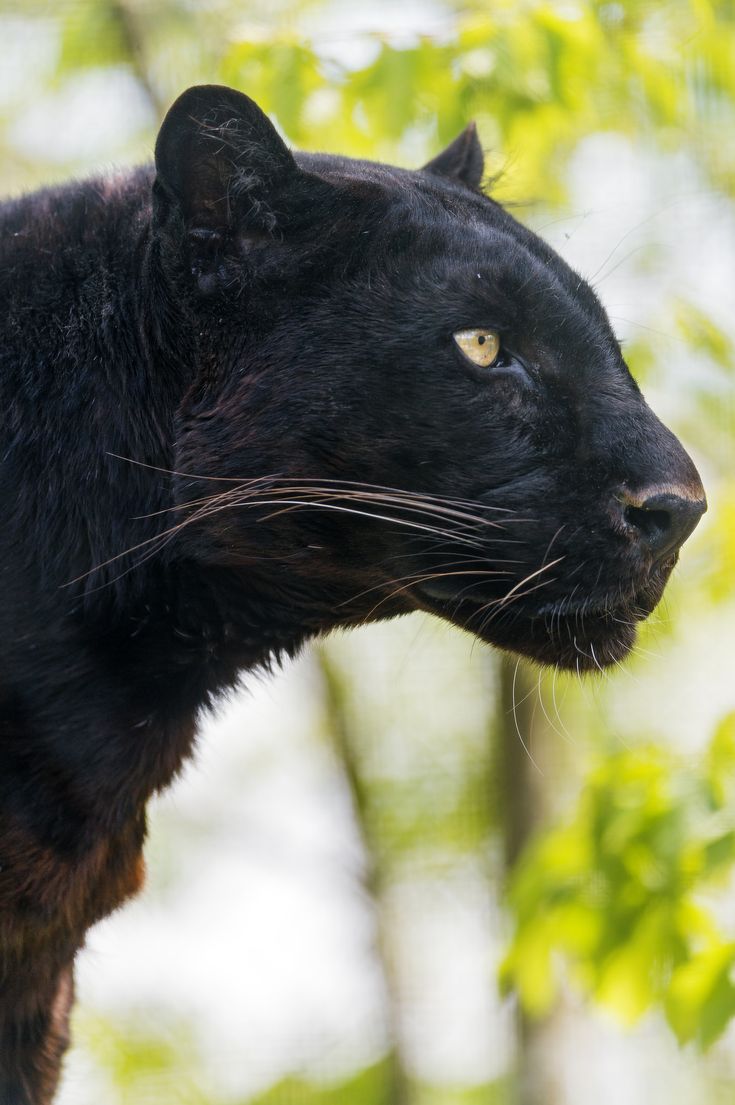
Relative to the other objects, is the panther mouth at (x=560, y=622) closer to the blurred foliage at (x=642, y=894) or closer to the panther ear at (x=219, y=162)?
the blurred foliage at (x=642, y=894)

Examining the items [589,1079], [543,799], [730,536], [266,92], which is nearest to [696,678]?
[543,799]

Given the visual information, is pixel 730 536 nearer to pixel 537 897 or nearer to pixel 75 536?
pixel 537 897

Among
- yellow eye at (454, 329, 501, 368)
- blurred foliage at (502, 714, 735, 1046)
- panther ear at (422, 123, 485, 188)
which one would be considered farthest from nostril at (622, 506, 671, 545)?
panther ear at (422, 123, 485, 188)

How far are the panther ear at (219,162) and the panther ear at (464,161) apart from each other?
0.66 metres

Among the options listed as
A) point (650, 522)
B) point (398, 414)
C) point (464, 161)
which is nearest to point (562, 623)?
point (650, 522)

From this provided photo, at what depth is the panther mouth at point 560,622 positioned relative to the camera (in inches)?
69.2

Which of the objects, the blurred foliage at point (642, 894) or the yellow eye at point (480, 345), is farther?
the blurred foliage at point (642, 894)

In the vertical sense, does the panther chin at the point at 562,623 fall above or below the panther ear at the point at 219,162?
below

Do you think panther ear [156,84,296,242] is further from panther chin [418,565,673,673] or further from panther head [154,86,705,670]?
panther chin [418,565,673,673]

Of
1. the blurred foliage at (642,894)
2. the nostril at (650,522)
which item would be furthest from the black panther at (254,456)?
the blurred foliage at (642,894)

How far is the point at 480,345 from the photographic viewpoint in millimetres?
1775

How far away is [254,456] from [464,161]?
99 centimetres

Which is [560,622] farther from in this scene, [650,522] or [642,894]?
[642,894]

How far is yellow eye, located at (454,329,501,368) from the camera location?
176 cm
